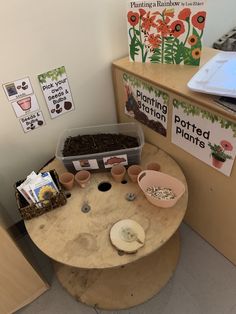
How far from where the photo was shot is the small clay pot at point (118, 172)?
1033mm

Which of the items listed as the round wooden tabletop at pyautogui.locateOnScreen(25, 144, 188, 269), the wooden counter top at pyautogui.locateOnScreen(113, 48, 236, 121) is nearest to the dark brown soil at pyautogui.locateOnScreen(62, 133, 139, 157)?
the round wooden tabletop at pyautogui.locateOnScreen(25, 144, 188, 269)

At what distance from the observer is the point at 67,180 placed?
104 centimetres

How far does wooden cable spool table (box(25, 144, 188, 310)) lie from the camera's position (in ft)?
2.75

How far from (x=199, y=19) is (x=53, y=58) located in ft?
1.85

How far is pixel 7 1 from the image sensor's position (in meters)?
0.81

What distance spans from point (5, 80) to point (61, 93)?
0.24m

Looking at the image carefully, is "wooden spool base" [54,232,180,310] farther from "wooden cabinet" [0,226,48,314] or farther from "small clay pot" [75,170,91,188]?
"small clay pot" [75,170,91,188]

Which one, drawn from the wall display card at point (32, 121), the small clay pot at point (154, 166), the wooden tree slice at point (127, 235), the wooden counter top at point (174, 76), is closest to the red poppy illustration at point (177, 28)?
the wooden counter top at point (174, 76)

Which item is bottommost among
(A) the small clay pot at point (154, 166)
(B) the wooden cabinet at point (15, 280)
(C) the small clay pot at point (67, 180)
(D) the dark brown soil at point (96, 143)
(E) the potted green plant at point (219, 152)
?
(B) the wooden cabinet at point (15, 280)

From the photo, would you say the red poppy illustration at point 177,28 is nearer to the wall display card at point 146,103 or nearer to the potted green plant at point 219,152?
the wall display card at point 146,103

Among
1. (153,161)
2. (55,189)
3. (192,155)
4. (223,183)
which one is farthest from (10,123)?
(223,183)

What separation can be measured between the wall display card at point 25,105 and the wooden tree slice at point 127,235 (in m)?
0.57

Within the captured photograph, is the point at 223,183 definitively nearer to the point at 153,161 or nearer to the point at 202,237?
the point at 153,161

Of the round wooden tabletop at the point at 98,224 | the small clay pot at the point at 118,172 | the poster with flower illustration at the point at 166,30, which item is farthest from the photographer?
the small clay pot at the point at 118,172
